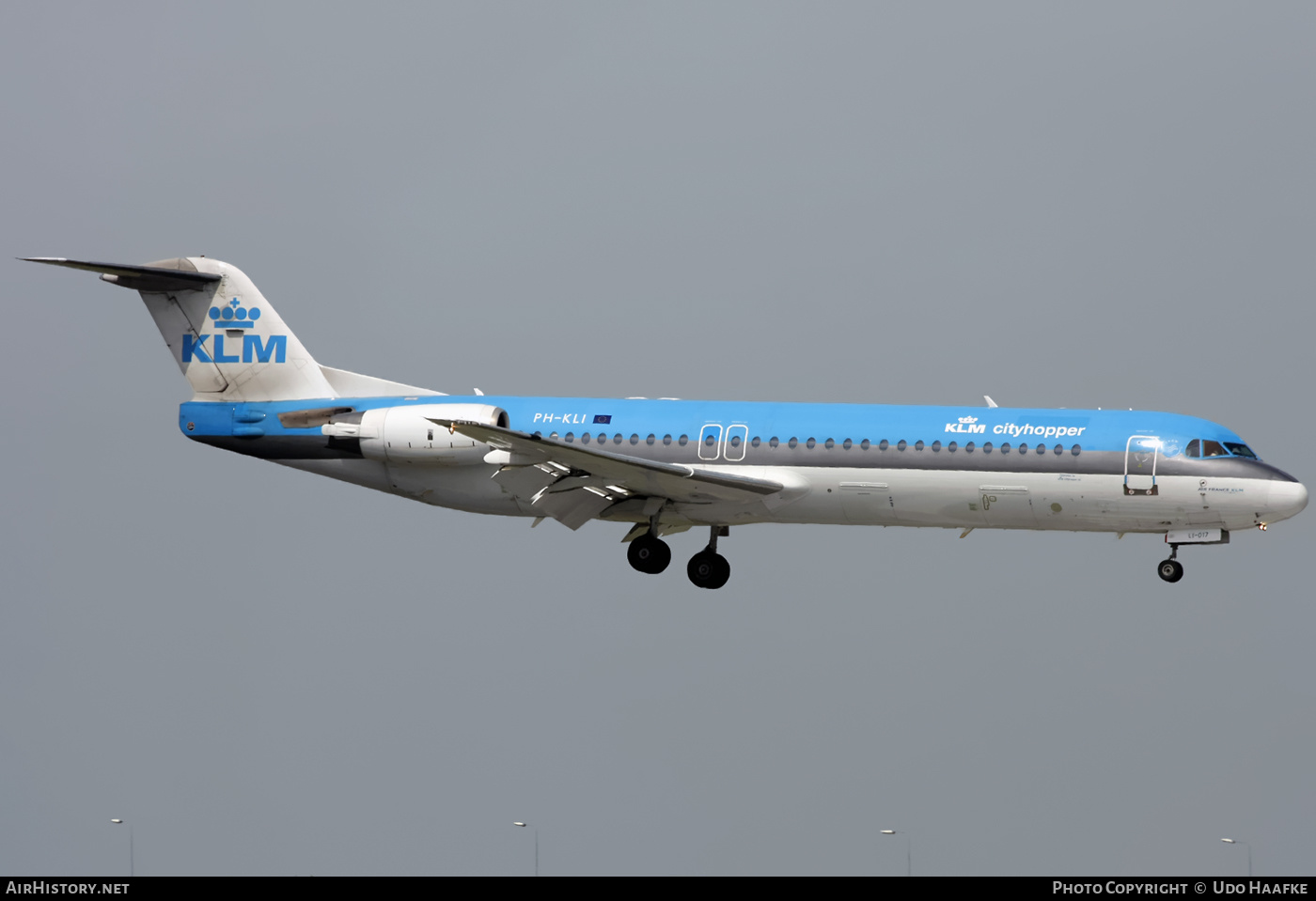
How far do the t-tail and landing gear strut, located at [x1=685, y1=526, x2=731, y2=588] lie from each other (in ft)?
22.0

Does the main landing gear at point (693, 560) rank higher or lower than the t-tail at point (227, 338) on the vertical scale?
lower

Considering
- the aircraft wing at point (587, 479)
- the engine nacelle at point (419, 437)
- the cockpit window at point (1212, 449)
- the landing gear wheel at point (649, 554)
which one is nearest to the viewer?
the aircraft wing at point (587, 479)

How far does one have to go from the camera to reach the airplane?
40.6 m

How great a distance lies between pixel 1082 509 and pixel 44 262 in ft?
70.5

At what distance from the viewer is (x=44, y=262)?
43.5 meters

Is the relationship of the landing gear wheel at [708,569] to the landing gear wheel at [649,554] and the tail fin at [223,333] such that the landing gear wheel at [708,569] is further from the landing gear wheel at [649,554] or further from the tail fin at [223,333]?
the tail fin at [223,333]

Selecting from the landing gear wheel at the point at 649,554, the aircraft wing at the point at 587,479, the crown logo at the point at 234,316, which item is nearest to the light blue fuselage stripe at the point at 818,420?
the aircraft wing at the point at 587,479

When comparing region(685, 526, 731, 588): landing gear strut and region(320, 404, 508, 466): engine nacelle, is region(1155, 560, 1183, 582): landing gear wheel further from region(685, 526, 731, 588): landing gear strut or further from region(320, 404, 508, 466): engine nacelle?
region(320, 404, 508, 466): engine nacelle

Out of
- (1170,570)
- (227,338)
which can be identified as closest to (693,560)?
(1170,570)

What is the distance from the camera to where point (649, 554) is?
43.8 m

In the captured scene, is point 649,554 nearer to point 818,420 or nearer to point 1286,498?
point 818,420

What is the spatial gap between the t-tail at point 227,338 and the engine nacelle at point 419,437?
1.94m

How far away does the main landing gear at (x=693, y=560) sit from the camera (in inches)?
1724

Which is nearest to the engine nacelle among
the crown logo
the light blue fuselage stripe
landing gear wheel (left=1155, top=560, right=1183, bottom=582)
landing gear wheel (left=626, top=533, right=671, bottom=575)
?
the light blue fuselage stripe
